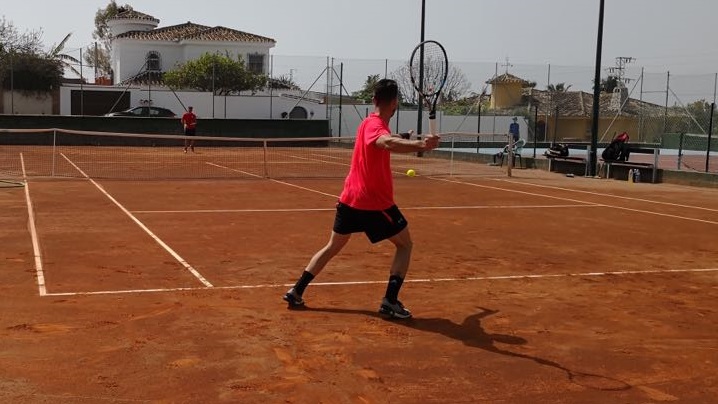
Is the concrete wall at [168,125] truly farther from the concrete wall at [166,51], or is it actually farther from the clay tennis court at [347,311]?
the clay tennis court at [347,311]

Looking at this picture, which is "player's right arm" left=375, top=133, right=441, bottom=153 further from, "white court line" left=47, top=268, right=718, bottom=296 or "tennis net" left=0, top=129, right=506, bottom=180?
"tennis net" left=0, top=129, right=506, bottom=180

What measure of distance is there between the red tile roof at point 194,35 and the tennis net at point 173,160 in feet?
73.8

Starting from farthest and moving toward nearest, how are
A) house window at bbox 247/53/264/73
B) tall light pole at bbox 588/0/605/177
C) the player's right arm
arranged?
house window at bbox 247/53/264/73, tall light pole at bbox 588/0/605/177, the player's right arm

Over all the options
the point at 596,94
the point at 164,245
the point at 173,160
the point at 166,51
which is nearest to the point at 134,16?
the point at 166,51

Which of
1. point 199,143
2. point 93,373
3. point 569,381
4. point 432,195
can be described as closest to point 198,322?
point 93,373

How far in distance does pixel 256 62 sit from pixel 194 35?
5.01 metres

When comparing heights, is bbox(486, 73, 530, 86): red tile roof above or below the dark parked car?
above

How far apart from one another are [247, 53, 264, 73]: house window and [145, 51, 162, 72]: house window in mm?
6885

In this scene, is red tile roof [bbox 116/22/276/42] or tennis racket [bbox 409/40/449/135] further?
red tile roof [bbox 116/22/276/42]

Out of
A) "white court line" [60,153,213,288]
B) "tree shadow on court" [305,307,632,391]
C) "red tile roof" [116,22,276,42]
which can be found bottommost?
"white court line" [60,153,213,288]

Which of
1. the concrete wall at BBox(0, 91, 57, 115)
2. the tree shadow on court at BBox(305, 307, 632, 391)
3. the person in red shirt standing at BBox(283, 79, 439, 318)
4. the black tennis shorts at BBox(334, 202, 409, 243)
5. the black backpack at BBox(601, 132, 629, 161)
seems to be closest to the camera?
the tree shadow on court at BBox(305, 307, 632, 391)

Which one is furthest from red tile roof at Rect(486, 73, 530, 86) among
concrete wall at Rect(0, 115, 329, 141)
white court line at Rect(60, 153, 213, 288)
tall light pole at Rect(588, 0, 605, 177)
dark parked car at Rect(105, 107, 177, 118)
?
white court line at Rect(60, 153, 213, 288)

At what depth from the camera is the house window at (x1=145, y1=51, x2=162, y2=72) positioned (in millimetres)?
57562

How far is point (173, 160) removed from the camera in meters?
25.5
